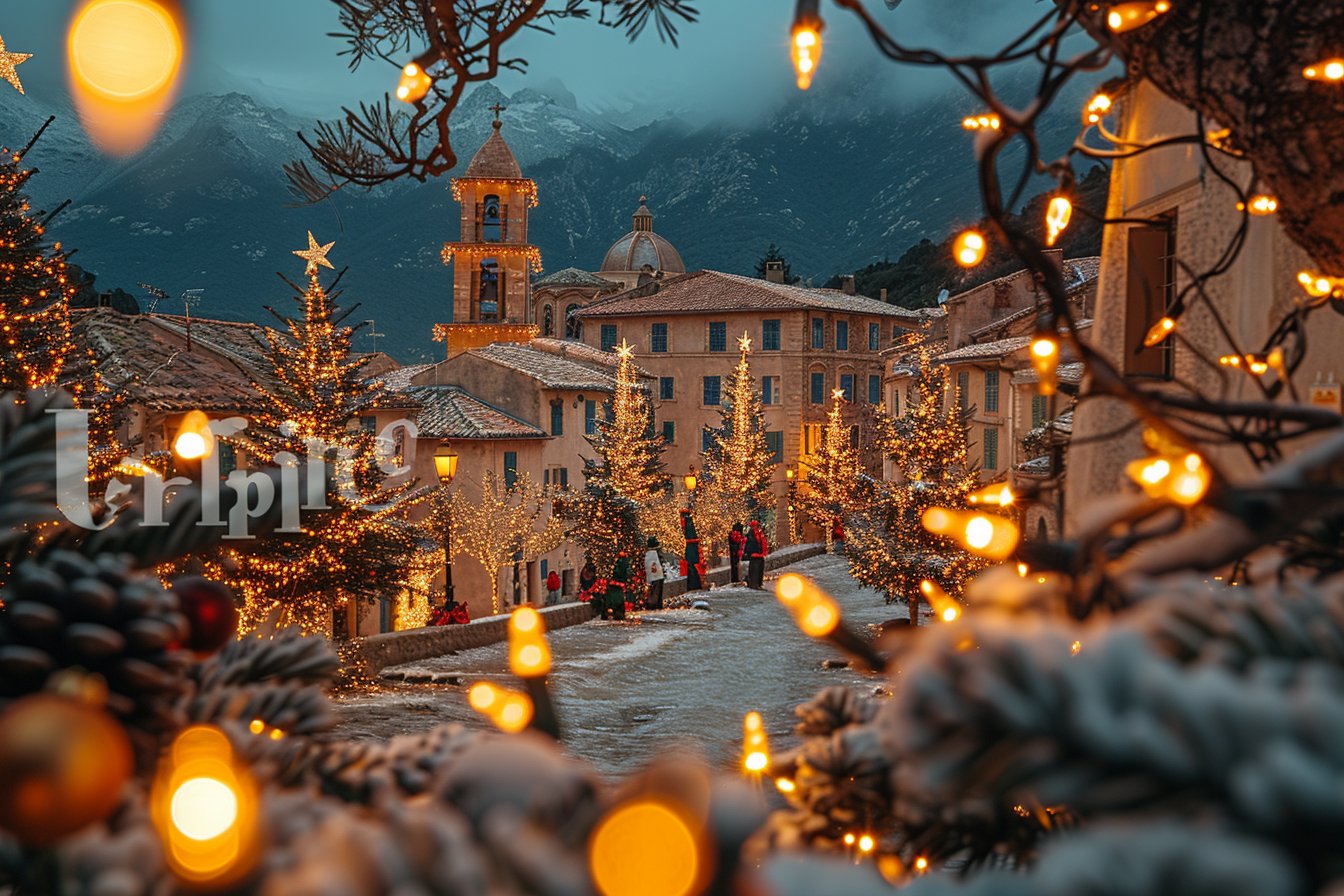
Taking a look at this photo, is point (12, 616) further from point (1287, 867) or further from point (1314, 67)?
point (1314, 67)

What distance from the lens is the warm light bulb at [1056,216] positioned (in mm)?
4465

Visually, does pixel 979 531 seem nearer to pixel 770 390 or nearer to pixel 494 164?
pixel 494 164

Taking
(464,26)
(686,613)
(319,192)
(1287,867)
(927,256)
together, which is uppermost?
(927,256)

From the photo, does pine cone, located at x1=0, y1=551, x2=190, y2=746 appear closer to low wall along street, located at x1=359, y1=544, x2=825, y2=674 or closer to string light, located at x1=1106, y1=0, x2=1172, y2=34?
string light, located at x1=1106, y1=0, x2=1172, y2=34

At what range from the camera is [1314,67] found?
7.55ft

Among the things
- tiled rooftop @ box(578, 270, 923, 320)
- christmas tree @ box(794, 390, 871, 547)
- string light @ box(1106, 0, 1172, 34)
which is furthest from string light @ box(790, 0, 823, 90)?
tiled rooftop @ box(578, 270, 923, 320)

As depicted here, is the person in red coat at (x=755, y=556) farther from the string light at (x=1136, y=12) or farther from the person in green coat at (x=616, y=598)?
the string light at (x=1136, y=12)

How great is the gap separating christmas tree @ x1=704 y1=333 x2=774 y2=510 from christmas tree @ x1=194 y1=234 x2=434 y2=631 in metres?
38.6

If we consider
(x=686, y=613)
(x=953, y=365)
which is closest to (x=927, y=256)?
(x=953, y=365)

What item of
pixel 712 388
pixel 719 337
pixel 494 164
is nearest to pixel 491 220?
pixel 494 164

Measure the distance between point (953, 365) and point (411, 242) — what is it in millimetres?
140937

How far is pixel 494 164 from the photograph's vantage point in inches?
2386

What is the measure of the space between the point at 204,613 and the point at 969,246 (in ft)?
12.0

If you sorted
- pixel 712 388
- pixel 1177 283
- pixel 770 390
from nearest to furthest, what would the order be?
1. pixel 1177 283
2. pixel 712 388
3. pixel 770 390
